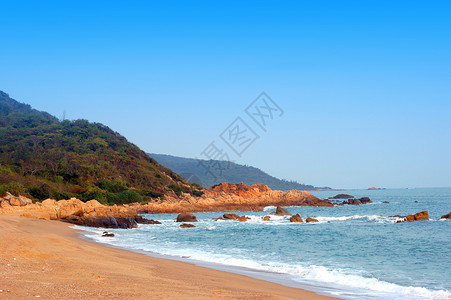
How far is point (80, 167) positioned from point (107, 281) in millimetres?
57590

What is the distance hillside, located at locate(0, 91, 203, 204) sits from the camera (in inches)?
1925

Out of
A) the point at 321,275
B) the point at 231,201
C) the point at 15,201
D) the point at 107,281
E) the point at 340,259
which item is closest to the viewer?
the point at 107,281

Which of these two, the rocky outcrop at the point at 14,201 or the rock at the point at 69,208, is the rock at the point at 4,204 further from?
the rock at the point at 69,208

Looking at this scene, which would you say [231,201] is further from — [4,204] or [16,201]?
[4,204]

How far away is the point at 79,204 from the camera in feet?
129

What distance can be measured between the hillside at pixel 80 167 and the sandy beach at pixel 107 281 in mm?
29648

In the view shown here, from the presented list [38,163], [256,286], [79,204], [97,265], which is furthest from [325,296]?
[38,163]

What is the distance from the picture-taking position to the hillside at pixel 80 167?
48906 millimetres

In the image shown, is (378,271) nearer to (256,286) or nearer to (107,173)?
(256,286)

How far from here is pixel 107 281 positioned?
837 centimetres

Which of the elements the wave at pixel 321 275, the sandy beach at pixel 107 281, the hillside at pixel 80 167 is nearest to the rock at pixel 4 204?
the hillside at pixel 80 167

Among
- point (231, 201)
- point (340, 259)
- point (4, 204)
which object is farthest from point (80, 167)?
point (340, 259)

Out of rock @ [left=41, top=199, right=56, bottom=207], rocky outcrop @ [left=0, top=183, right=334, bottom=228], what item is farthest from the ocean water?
rock @ [left=41, top=199, right=56, bottom=207]

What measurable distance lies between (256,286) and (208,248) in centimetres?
1031
